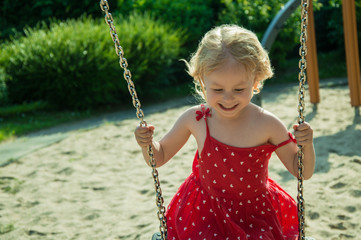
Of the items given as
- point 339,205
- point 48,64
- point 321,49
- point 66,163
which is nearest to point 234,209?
point 339,205

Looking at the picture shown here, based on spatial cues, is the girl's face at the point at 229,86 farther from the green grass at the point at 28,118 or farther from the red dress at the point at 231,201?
the green grass at the point at 28,118

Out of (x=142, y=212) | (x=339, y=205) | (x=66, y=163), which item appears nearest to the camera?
(x=339, y=205)

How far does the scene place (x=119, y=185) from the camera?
168 inches

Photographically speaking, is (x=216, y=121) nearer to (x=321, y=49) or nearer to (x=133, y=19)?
(x=133, y=19)

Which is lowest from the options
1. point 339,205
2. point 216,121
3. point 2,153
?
point 339,205

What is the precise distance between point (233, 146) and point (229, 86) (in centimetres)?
34

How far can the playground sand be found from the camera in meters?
3.30

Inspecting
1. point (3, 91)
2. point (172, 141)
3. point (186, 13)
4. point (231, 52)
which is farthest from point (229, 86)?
point (186, 13)

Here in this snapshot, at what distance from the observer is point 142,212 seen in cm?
359

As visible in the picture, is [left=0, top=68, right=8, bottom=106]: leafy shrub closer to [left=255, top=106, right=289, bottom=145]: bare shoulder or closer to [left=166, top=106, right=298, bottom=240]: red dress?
[left=166, top=106, right=298, bottom=240]: red dress

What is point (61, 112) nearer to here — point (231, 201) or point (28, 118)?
point (28, 118)

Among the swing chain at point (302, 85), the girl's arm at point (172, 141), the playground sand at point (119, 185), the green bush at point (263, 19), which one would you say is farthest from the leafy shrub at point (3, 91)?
the swing chain at point (302, 85)

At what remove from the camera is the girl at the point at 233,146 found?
209cm

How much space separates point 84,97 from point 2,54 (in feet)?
5.56
